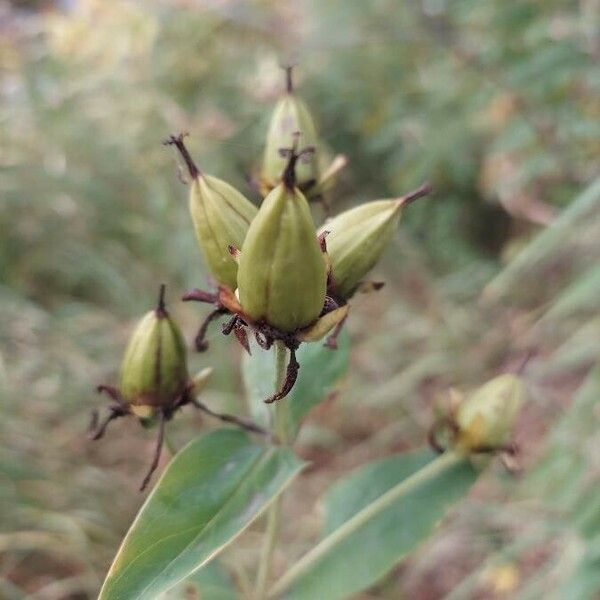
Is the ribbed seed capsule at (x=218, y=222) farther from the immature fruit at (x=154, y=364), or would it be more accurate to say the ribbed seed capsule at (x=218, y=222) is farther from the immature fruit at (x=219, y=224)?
the immature fruit at (x=154, y=364)

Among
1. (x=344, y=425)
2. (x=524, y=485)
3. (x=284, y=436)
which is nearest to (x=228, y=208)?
(x=284, y=436)

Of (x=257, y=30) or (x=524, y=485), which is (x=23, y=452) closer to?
(x=524, y=485)

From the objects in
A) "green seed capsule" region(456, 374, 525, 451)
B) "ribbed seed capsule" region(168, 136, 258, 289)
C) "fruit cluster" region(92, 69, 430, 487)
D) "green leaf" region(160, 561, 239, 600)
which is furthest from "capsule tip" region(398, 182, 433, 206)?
"green leaf" region(160, 561, 239, 600)

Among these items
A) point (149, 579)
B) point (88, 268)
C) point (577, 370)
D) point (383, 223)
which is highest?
point (88, 268)

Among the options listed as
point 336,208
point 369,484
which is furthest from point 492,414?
point 336,208

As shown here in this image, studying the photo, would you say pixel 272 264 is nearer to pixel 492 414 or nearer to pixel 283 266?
pixel 283 266

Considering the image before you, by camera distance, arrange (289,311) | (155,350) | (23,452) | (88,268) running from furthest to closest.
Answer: (88,268), (23,452), (155,350), (289,311)

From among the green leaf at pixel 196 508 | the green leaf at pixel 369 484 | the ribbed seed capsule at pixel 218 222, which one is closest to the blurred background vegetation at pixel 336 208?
the green leaf at pixel 369 484

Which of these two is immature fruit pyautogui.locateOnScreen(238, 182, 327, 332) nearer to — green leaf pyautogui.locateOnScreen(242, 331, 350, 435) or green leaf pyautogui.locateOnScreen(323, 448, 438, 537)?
green leaf pyautogui.locateOnScreen(242, 331, 350, 435)
